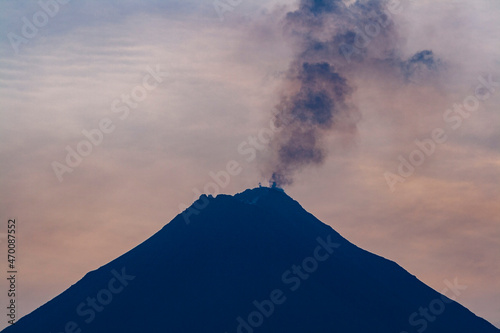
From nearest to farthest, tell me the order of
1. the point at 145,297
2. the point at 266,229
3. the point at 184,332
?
the point at 184,332 → the point at 145,297 → the point at 266,229

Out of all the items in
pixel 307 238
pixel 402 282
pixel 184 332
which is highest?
pixel 307 238

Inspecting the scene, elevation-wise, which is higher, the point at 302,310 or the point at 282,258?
the point at 282,258

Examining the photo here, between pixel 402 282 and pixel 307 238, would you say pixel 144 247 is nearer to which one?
pixel 307 238

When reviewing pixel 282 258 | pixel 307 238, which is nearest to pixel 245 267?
pixel 282 258

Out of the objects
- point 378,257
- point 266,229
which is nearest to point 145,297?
point 266,229

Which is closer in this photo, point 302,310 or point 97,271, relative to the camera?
point 302,310

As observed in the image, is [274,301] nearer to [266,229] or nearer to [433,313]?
[266,229]

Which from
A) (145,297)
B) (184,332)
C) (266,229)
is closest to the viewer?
(184,332)
